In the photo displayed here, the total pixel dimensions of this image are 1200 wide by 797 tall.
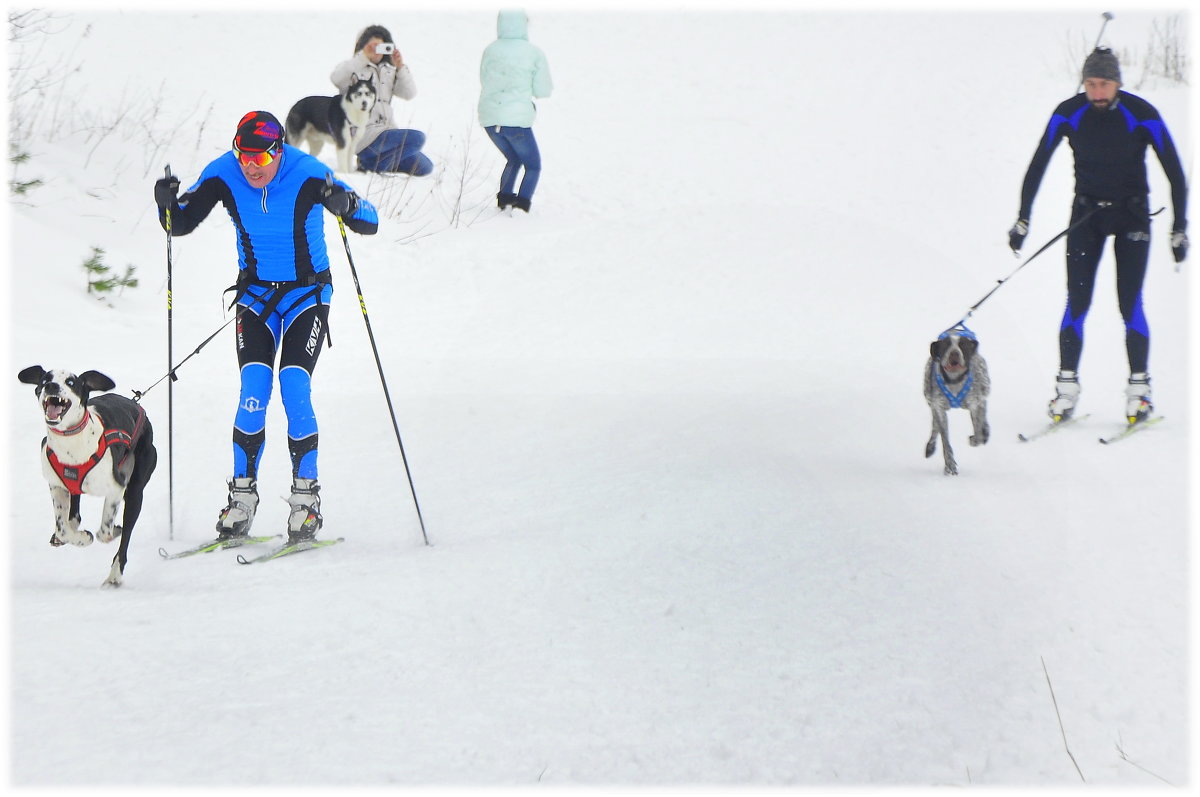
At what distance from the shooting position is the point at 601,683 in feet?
14.3

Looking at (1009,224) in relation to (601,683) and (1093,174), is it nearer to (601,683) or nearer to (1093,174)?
(1093,174)

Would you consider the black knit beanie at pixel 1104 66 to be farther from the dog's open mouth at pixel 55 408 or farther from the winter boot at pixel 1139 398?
the dog's open mouth at pixel 55 408

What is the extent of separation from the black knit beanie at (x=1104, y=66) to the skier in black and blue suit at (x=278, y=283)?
15.5 ft

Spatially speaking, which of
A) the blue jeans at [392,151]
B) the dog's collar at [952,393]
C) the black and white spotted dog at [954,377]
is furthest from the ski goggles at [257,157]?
the blue jeans at [392,151]

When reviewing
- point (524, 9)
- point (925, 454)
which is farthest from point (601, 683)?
point (524, 9)

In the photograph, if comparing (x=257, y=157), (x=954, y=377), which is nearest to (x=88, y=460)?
(x=257, y=157)

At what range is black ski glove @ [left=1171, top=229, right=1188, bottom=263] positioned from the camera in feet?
24.6

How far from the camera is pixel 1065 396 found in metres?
7.94

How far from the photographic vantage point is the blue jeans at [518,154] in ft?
38.7

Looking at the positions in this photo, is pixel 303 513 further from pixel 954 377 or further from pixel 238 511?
pixel 954 377

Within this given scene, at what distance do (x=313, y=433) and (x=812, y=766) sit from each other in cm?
310

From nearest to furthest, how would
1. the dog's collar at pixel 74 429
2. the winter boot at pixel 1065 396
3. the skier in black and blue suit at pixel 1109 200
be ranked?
the dog's collar at pixel 74 429 < the skier in black and blue suit at pixel 1109 200 < the winter boot at pixel 1065 396

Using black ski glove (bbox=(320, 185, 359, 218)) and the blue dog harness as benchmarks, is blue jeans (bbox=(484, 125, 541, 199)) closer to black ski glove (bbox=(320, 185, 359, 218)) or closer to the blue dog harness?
the blue dog harness

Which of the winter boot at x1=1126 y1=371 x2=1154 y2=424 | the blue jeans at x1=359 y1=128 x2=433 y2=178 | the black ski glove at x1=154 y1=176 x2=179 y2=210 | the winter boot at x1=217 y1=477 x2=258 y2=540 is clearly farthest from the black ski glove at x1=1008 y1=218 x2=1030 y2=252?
the blue jeans at x1=359 y1=128 x2=433 y2=178
